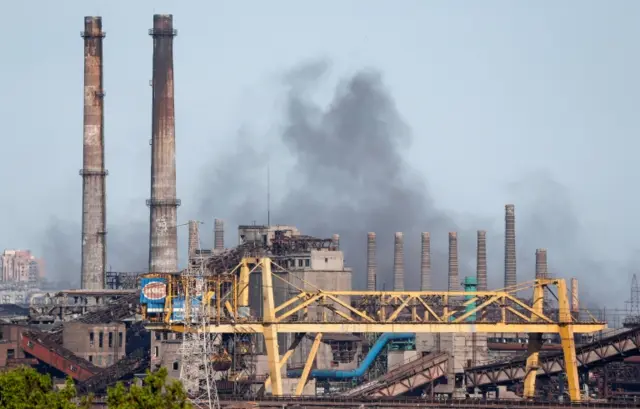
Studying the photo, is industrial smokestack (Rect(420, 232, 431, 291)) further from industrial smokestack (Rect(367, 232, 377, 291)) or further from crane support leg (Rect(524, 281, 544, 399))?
crane support leg (Rect(524, 281, 544, 399))

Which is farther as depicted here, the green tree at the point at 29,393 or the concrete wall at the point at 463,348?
the concrete wall at the point at 463,348

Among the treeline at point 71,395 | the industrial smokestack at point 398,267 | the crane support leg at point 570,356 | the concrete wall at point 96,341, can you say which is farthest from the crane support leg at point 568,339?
the industrial smokestack at point 398,267

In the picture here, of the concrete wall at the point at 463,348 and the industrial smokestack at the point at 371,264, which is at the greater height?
the industrial smokestack at the point at 371,264

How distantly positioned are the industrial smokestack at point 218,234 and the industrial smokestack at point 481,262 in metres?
28.5

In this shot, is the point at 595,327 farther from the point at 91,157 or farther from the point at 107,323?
the point at 91,157

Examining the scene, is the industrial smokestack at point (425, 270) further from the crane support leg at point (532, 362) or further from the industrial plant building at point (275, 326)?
the crane support leg at point (532, 362)

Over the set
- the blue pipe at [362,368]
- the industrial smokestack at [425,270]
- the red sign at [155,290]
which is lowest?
the blue pipe at [362,368]

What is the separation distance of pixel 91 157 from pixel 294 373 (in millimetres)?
33021

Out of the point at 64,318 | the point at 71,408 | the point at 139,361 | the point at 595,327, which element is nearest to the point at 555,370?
the point at 595,327

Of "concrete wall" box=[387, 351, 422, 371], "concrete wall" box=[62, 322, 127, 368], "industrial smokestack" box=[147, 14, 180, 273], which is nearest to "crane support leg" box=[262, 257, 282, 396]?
"concrete wall" box=[387, 351, 422, 371]

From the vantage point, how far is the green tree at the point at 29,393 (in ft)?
185

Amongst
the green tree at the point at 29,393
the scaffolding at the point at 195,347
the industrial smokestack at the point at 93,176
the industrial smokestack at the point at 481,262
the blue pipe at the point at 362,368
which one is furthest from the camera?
the industrial smokestack at the point at 481,262

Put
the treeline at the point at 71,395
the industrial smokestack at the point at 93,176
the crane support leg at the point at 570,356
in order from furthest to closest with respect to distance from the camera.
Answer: the industrial smokestack at the point at 93,176
the crane support leg at the point at 570,356
the treeline at the point at 71,395

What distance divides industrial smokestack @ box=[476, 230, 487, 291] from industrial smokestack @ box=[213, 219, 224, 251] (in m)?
28.5
